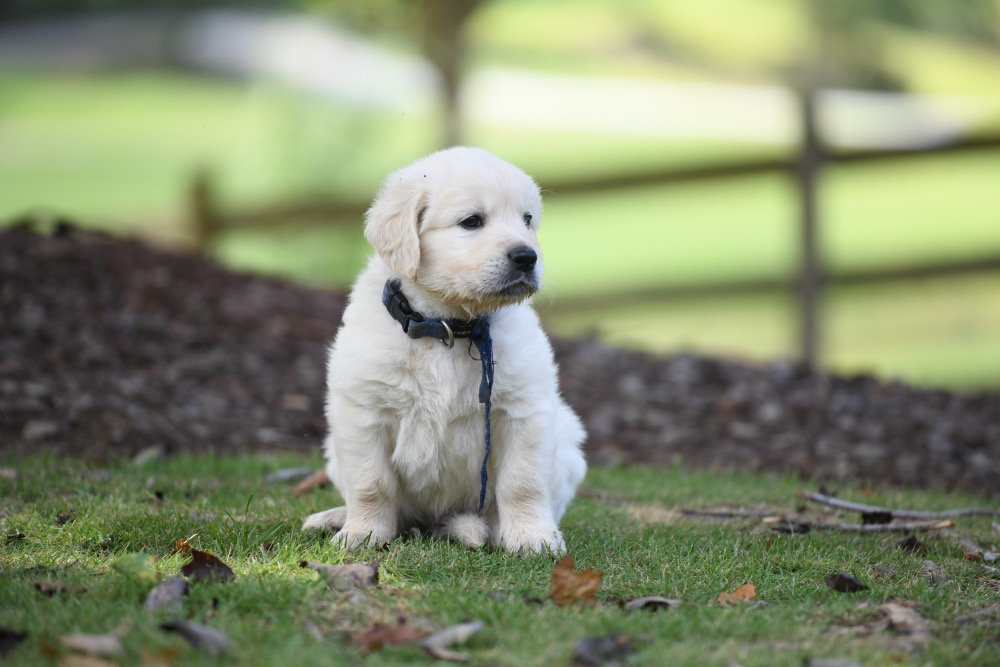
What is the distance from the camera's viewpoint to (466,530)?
12.4 ft

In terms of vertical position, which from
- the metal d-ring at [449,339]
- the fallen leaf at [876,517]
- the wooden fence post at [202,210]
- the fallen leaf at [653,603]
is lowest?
the fallen leaf at [876,517]

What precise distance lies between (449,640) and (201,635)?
603 millimetres

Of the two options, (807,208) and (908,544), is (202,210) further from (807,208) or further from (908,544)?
(908,544)

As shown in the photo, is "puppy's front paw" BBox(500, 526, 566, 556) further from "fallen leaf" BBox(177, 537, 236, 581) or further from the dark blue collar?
"fallen leaf" BBox(177, 537, 236, 581)

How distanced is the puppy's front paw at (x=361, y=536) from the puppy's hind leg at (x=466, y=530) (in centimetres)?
21

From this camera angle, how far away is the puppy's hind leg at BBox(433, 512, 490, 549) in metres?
3.74

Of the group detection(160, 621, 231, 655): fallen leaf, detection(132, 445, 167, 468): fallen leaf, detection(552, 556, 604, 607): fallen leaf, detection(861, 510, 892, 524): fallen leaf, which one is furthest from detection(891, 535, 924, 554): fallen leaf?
detection(132, 445, 167, 468): fallen leaf

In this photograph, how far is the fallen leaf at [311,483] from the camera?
4834 millimetres

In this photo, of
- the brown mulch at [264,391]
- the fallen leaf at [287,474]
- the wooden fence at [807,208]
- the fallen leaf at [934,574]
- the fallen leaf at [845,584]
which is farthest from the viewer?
the wooden fence at [807,208]

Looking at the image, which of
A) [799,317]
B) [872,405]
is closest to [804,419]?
[872,405]

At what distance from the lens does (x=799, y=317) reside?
10.1 metres

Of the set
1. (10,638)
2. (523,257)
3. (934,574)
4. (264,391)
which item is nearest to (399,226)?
(523,257)

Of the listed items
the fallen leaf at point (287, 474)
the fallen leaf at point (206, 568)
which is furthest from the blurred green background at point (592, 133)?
the fallen leaf at point (206, 568)

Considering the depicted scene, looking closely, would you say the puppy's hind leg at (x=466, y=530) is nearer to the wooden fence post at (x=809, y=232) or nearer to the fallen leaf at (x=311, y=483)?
the fallen leaf at (x=311, y=483)
